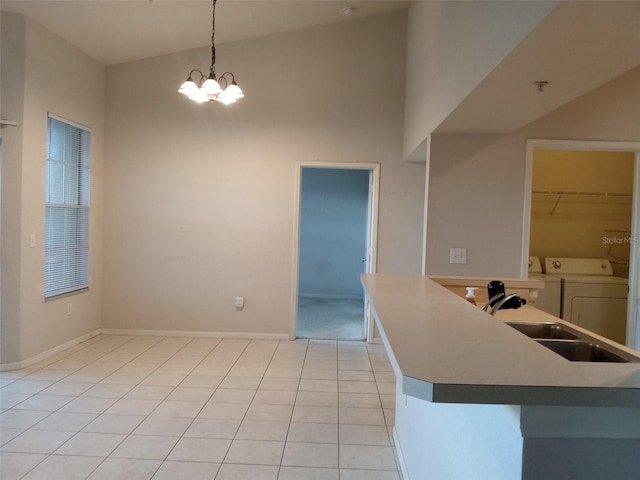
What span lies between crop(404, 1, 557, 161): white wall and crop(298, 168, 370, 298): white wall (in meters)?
3.09

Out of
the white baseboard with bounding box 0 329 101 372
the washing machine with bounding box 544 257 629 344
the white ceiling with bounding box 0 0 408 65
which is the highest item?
the white ceiling with bounding box 0 0 408 65

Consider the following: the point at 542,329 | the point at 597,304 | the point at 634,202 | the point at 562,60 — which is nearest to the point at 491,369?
the point at 542,329

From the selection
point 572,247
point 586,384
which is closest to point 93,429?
point 586,384

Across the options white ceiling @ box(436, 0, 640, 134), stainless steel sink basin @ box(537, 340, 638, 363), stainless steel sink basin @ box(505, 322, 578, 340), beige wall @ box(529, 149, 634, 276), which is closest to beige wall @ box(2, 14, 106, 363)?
white ceiling @ box(436, 0, 640, 134)

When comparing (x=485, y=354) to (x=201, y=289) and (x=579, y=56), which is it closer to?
(x=579, y=56)

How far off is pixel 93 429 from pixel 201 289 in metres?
2.34

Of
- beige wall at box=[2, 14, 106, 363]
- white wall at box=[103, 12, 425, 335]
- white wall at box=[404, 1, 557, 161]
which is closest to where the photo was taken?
white wall at box=[404, 1, 557, 161]

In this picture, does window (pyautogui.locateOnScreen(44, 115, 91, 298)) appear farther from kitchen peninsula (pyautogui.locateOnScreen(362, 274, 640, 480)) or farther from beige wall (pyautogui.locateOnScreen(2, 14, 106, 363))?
kitchen peninsula (pyautogui.locateOnScreen(362, 274, 640, 480))

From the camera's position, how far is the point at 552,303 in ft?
13.6

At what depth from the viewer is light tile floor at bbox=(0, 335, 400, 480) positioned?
91.8 inches

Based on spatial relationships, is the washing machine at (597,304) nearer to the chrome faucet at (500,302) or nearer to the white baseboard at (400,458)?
the white baseboard at (400,458)

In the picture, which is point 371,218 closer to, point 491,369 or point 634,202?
point 634,202

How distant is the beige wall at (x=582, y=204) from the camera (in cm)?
457

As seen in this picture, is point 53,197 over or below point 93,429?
over
